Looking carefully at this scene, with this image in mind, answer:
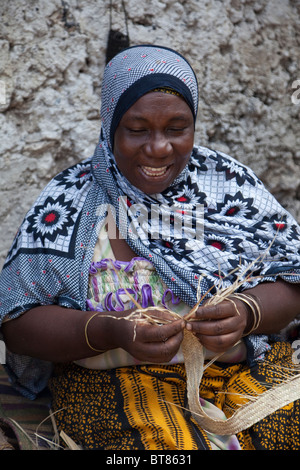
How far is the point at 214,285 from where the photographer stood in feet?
6.61

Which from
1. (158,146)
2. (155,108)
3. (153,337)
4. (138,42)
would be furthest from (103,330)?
(138,42)

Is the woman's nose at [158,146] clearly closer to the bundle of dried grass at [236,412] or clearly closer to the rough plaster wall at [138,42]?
the bundle of dried grass at [236,412]

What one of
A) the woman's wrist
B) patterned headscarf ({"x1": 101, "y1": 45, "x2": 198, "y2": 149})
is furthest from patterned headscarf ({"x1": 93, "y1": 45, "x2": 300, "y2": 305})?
the woman's wrist

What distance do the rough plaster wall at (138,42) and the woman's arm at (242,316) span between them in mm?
1223

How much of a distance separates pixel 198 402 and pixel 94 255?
1.93 ft

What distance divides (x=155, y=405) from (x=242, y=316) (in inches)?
15.5

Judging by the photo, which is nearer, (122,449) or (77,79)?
(122,449)

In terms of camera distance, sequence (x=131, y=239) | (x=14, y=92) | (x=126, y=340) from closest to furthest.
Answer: (x=126, y=340) < (x=131, y=239) < (x=14, y=92)

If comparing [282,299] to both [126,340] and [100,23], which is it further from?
[100,23]

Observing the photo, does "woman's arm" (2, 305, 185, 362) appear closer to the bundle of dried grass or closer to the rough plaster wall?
the bundle of dried grass

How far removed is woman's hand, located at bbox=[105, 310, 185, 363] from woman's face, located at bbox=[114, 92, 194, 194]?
0.49 meters

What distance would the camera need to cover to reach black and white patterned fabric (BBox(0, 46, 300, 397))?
201 cm

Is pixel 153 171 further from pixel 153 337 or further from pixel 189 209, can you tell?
pixel 153 337
